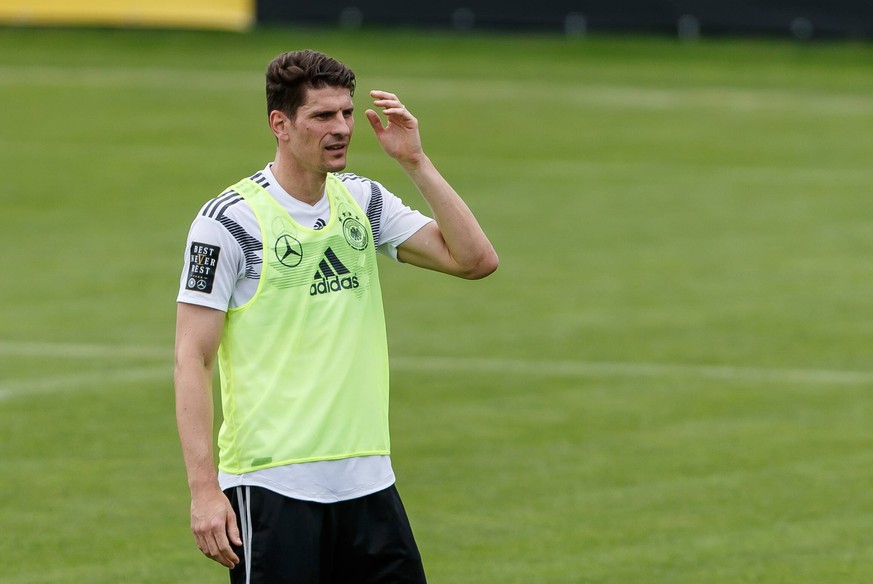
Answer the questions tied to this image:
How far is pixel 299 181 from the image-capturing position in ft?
18.8

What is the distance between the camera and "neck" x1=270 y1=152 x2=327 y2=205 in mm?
5727

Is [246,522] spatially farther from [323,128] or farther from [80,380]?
[80,380]

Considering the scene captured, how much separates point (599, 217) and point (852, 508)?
11493 mm

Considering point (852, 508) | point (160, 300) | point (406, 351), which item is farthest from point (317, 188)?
point (160, 300)

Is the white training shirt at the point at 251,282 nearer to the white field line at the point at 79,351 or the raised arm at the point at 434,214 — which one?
the raised arm at the point at 434,214

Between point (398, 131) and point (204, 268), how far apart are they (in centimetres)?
84

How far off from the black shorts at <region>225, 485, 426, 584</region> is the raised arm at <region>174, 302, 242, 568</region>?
102 mm

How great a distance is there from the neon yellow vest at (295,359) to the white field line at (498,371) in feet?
24.5

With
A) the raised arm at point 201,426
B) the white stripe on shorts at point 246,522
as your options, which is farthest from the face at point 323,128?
the white stripe on shorts at point 246,522

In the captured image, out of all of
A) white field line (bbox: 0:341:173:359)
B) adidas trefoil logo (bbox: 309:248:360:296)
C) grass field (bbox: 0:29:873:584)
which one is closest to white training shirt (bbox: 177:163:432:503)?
adidas trefoil logo (bbox: 309:248:360:296)

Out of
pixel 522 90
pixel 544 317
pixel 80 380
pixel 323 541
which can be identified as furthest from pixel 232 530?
pixel 522 90

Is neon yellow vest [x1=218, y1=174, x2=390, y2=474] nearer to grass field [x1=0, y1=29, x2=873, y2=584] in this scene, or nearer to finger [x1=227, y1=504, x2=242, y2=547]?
finger [x1=227, y1=504, x2=242, y2=547]

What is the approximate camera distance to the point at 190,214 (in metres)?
21.4

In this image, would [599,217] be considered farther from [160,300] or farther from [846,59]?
[846,59]
